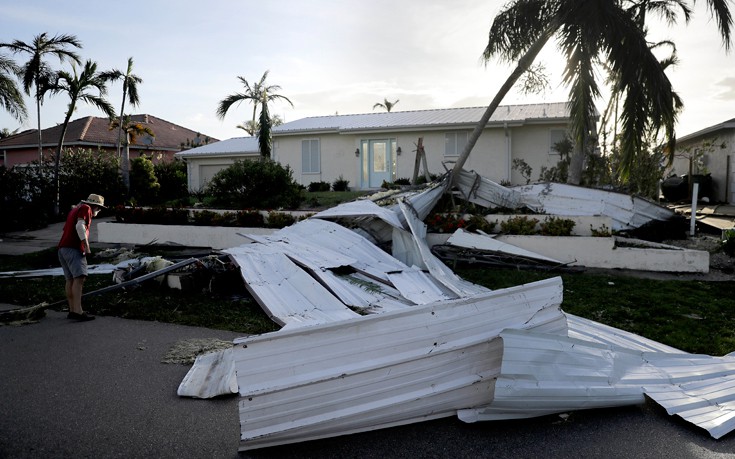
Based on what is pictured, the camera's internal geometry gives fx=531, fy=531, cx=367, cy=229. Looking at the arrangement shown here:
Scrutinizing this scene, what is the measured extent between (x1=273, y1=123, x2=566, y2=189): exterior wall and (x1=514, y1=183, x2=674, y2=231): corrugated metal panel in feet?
22.6

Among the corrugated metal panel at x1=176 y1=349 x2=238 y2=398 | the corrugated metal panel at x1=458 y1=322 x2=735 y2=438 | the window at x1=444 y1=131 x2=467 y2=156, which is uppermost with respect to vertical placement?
the window at x1=444 y1=131 x2=467 y2=156

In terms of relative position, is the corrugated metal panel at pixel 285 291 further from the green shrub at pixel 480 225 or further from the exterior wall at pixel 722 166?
the exterior wall at pixel 722 166

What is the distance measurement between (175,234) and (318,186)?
891 cm

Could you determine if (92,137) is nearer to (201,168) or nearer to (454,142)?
(201,168)

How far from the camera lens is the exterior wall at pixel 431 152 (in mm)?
20031

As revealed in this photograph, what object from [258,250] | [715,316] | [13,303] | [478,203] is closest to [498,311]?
[715,316]

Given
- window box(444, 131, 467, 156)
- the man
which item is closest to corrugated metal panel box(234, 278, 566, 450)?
the man

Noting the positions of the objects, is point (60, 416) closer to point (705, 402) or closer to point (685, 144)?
point (705, 402)

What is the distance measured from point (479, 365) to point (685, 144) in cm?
3002

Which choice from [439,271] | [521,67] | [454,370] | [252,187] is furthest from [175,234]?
[454,370]

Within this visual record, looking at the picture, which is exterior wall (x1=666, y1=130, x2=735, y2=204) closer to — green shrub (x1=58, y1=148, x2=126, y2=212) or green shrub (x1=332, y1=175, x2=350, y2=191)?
green shrub (x1=332, y1=175, x2=350, y2=191)

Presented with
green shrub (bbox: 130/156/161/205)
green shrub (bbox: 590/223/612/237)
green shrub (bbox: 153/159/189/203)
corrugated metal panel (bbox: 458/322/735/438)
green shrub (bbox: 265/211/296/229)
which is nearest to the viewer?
corrugated metal panel (bbox: 458/322/735/438)

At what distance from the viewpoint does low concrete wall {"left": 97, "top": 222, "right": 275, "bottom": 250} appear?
1230cm

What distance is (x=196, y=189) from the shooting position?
2578 cm
